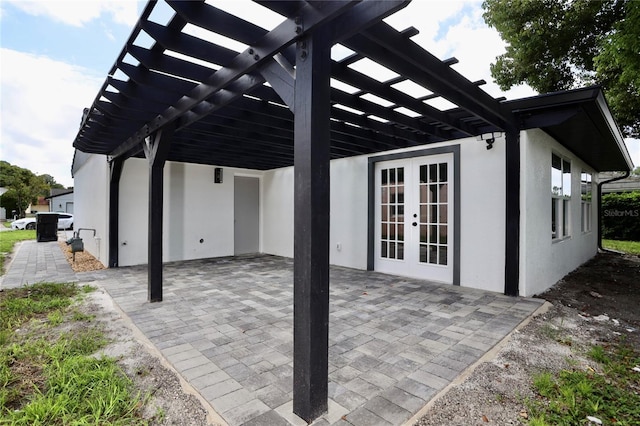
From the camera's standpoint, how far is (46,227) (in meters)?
11.4

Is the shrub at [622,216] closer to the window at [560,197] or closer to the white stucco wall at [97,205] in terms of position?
the window at [560,197]

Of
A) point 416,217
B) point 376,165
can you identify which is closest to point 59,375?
point 416,217

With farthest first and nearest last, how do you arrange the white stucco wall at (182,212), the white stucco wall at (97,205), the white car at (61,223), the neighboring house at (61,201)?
the neighboring house at (61,201) → the white car at (61,223) → the white stucco wall at (182,212) → the white stucco wall at (97,205)

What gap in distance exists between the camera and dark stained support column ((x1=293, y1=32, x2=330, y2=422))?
177cm

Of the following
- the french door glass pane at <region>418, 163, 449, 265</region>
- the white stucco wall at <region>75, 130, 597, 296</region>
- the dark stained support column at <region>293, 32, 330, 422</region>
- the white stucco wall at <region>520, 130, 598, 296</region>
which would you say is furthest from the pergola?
the french door glass pane at <region>418, 163, 449, 265</region>

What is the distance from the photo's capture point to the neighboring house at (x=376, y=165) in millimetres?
2703

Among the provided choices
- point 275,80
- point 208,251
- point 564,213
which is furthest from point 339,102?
point 208,251

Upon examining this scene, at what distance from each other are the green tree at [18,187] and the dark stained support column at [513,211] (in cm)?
3695

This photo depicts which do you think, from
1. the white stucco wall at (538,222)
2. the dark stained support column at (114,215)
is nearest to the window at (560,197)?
the white stucco wall at (538,222)

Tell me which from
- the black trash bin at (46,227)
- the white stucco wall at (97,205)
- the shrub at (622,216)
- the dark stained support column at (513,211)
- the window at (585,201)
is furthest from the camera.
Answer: the shrub at (622,216)

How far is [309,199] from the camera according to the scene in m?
1.76

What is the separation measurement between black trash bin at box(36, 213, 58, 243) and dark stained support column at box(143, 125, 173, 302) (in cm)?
1038

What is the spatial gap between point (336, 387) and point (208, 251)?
6.74 metres

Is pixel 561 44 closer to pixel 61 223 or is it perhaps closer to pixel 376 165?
pixel 376 165
